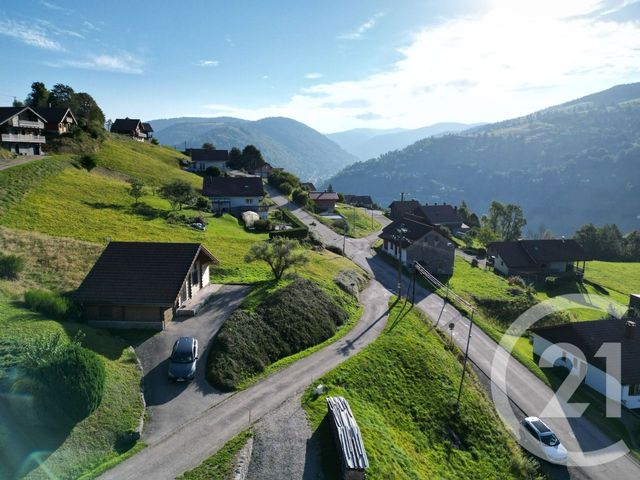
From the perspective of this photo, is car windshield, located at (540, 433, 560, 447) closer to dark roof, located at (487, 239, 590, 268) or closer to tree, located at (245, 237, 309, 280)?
tree, located at (245, 237, 309, 280)

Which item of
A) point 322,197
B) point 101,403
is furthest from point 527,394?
point 322,197

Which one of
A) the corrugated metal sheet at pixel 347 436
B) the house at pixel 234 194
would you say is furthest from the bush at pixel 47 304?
the house at pixel 234 194

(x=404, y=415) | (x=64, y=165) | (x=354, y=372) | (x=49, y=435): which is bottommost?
(x=404, y=415)

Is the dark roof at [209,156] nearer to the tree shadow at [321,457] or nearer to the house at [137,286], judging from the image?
the house at [137,286]

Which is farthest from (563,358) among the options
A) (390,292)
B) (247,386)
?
(247,386)

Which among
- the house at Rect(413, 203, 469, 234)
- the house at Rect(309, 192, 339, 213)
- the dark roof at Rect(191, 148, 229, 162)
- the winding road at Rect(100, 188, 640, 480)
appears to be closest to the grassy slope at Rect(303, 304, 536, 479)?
the winding road at Rect(100, 188, 640, 480)

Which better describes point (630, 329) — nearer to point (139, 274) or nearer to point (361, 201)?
point (139, 274)

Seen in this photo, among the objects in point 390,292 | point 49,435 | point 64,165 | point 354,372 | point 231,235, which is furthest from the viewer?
point 64,165

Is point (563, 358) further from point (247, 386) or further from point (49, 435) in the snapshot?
point (49, 435)
